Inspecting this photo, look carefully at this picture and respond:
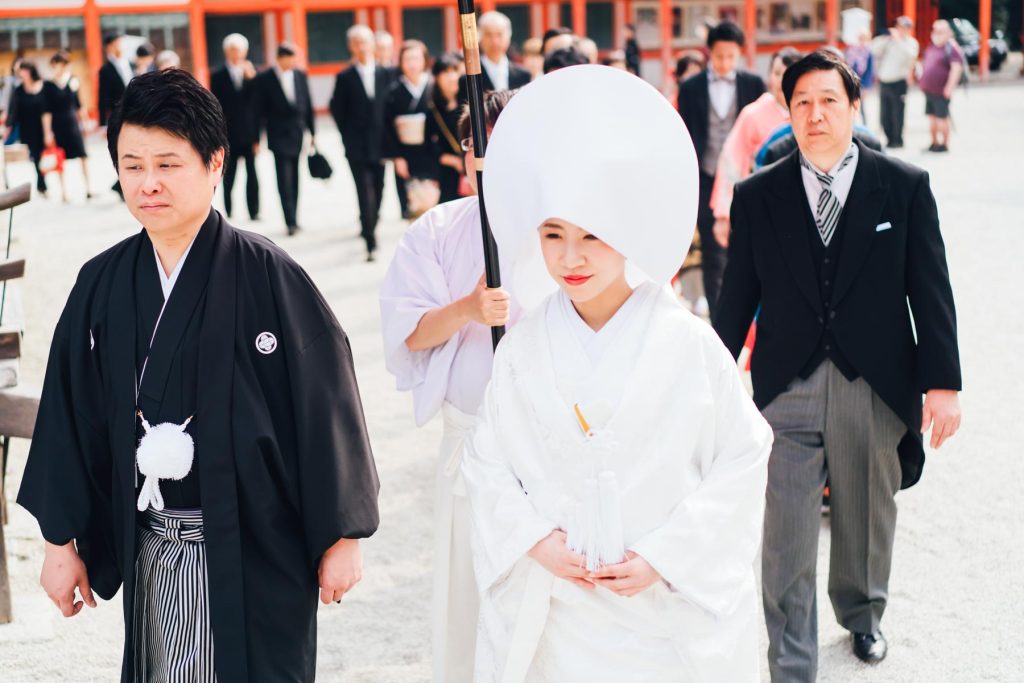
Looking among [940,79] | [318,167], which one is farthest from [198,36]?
[318,167]

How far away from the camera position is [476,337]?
10.1 feet

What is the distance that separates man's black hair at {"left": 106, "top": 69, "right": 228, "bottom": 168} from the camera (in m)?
2.34

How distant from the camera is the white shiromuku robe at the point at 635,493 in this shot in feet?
7.30

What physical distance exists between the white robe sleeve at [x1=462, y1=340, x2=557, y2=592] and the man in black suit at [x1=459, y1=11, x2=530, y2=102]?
6.29 m

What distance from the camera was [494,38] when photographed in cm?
873

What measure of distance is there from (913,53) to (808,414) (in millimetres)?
15256

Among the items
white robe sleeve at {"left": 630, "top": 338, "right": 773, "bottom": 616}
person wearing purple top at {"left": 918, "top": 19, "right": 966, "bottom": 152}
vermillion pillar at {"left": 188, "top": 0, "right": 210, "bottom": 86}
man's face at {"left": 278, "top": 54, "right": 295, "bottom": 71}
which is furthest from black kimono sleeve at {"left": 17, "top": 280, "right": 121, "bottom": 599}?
vermillion pillar at {"left": 188, "top": 0, "right": 210, "bottom": 86}

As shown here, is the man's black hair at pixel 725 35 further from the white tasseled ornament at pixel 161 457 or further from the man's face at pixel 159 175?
the white tasseled ornament at pixel 161 457

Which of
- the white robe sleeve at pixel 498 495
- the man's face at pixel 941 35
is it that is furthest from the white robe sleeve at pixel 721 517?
the man's face at pixel 941 35

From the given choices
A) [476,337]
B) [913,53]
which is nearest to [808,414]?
[476,337]

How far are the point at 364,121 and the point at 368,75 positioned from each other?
54cm

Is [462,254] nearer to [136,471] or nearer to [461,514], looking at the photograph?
[461,514]

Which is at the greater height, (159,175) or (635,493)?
(159,175)

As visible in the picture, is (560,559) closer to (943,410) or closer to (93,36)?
(943,410)
